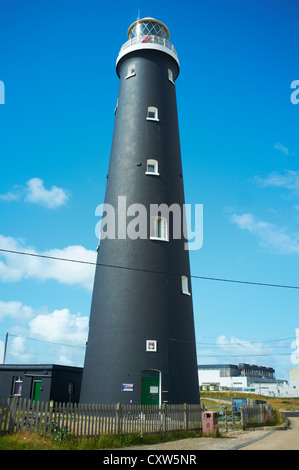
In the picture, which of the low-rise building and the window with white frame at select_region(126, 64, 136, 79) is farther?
the low-rise building

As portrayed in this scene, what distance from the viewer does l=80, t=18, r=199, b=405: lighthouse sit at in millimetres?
21203

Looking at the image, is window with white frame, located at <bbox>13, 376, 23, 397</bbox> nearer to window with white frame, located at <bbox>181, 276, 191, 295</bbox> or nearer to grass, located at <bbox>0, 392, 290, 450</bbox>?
window with white frame, located at <bbox>181, 276, 191, 295</bbox>

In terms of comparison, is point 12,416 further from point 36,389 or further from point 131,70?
point 131,70

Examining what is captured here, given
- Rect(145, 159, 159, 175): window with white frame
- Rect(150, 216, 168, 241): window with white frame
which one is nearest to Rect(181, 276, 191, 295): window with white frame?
Rect(150, 216, 168, 241): window with white frame

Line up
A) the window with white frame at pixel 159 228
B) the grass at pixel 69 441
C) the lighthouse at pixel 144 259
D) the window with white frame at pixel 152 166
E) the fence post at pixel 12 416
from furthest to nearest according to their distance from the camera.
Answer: the window with white frame at pixel 152 166
the window with white frame at pixel 159 228
the lighthouse at pixel 144 259
the fence post at pixel 12 416
the grass at pixel 69 441

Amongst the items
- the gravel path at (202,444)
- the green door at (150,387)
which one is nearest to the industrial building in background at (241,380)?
the green door at (150,387)

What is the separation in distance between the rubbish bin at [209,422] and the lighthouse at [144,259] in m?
2.29

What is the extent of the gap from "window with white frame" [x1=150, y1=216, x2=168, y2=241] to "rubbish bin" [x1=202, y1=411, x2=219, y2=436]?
961cm

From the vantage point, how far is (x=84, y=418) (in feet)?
49.1

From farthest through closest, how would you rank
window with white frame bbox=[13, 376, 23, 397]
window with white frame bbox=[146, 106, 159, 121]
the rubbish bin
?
1. window with white frame bbox=[13, 376, 23, 397]
2. window with white frame bbox=[146, 106, 159, 121]
3. the rubbish bin

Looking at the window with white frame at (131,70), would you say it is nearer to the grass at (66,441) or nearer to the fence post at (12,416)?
the fence post at (12,416)

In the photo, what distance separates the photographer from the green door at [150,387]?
67.9 ft

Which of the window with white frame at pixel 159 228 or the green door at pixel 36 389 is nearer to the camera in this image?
the window with white frame at pixel 159 228
